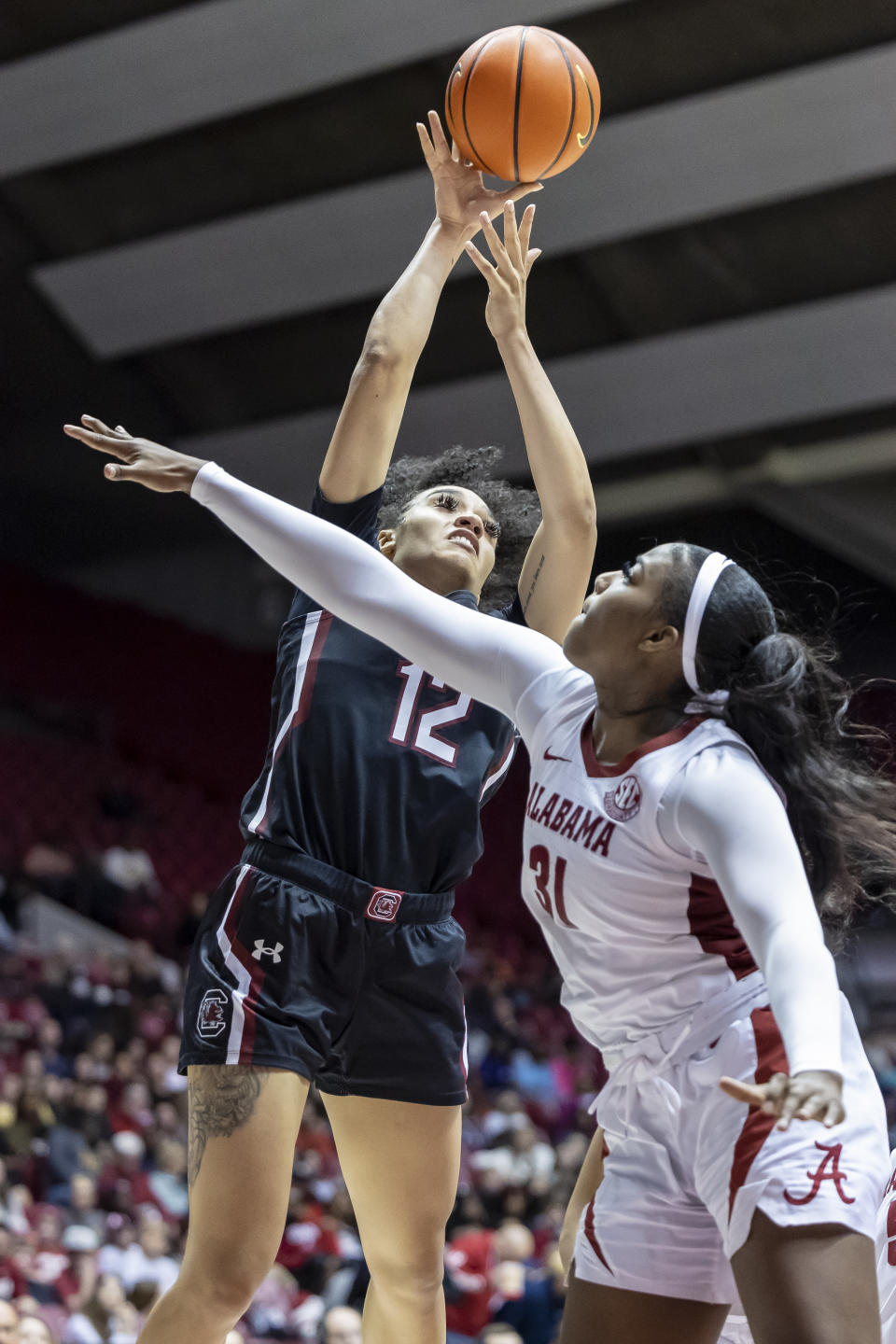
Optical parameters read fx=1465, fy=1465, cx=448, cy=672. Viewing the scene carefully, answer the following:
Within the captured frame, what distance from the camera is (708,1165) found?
1890mm

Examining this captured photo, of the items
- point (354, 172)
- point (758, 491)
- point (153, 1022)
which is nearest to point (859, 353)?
point (758, 491)

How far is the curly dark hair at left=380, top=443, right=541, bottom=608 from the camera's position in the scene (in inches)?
134

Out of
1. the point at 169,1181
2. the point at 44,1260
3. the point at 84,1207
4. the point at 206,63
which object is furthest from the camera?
the point at 206,63

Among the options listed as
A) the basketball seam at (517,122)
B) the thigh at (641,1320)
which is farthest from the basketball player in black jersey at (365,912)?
the thigh at (641,1320)

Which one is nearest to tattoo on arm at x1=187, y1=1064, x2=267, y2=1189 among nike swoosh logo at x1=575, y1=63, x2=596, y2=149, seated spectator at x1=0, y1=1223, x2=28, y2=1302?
nike swoosh logo at x1=575, y1=63, x2=596, y2=149

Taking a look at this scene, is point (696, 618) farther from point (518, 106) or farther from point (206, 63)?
point (206, 63)

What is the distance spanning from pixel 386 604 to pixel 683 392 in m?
10.8

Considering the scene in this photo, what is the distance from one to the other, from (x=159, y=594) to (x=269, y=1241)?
1536 cm

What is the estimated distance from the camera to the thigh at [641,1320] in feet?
6.32

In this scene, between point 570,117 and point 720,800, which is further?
point 570,117

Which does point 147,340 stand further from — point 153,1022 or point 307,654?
point 307,654

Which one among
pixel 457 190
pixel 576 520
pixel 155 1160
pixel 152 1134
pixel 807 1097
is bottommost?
pixel 807 1097

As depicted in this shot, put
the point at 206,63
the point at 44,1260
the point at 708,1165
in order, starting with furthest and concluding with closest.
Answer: the point at 206,63, the point at 44,1260, the point at 708,1165

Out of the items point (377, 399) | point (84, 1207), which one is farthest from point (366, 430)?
point (84, 1207)
